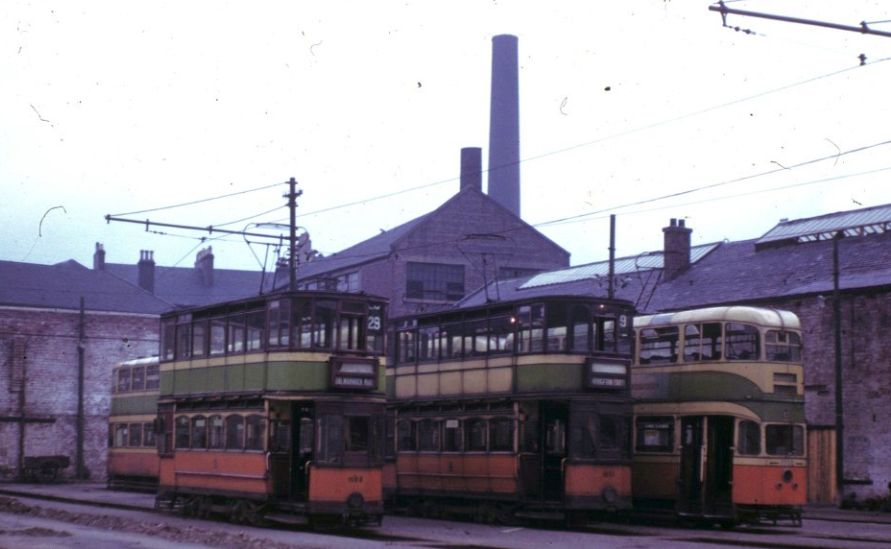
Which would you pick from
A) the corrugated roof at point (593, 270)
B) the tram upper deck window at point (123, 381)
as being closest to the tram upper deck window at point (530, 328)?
the tram upper deck window at point (123, 381)

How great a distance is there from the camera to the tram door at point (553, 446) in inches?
989

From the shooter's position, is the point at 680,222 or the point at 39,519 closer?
the point at 39,519

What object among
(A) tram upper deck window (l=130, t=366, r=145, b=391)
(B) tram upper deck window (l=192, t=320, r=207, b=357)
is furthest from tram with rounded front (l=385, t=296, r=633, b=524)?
(A) tram upper deck window (l=130, t=366, r=145, b=391)

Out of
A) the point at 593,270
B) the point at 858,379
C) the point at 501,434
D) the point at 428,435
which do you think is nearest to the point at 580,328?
the point at 501,434

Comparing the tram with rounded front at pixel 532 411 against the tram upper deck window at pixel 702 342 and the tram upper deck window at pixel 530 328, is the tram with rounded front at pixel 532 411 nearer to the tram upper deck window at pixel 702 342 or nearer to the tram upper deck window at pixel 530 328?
the tram upper deck window at pixel 530 328

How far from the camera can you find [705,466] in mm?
24984

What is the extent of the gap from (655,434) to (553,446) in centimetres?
227

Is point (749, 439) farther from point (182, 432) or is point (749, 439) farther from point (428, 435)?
point (182, 432)

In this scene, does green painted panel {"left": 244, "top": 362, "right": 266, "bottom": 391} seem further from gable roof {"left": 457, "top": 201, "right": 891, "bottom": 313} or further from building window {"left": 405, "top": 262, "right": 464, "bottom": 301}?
building window {"left": 405, "top": 262, "right": 464, "bottom": 301}

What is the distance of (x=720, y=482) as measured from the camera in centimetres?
2531

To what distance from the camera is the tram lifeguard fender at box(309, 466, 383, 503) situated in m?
23.2

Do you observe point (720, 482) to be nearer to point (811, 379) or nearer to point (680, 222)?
point (811, 379)

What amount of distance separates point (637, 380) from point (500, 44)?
61.8 metres

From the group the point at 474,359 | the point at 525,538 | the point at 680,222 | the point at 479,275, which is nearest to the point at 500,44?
the point at 479,275
